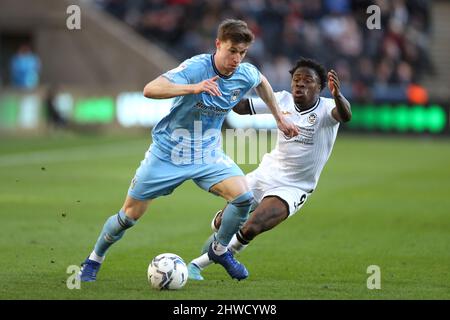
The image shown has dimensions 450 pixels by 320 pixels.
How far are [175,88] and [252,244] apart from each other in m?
4.13

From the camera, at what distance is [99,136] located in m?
30.3

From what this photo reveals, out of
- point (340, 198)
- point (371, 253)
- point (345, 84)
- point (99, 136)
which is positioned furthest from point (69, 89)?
point (371, 253)

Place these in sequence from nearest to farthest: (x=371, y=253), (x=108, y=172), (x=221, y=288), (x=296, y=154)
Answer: (x=221, y=288) < (x=296, y=154) < (x=371, y=253) < (x=108, y=172)

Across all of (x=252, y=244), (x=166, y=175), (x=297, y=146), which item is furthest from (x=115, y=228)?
(x=252, y=244)

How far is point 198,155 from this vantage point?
9578mm

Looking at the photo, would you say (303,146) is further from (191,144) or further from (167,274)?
(167,274)

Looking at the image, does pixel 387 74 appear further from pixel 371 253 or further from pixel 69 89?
pixel 371 253

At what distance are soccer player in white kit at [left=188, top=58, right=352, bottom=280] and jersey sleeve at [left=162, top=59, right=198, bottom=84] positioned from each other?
1252 mm

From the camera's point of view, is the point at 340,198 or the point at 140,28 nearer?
the point at 340,198

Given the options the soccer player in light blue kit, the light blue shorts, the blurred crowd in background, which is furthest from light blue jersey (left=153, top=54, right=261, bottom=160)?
the blurred crowd in background

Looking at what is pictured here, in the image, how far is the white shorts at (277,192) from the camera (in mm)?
10469

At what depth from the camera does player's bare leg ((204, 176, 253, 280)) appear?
9.48 metres

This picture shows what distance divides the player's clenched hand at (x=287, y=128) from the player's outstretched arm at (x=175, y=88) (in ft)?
4.11

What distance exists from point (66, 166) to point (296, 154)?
1178 centimetres
